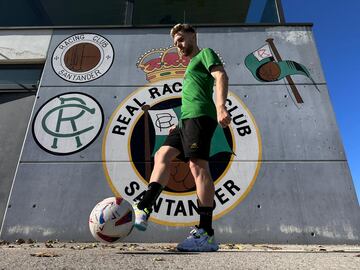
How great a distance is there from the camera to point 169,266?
1.58 metres

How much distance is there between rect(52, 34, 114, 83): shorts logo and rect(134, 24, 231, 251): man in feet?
7.54

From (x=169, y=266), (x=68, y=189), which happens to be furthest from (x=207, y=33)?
(x=169, y=266)

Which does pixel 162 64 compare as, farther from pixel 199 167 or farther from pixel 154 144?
pixel 199 167

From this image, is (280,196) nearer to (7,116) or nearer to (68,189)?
(68,189)

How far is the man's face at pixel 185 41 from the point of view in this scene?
2.72m

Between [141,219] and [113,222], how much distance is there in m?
0.21

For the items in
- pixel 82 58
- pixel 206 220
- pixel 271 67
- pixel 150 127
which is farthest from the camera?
pixel 82 58

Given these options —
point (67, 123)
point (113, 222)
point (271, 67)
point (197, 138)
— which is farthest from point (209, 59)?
point (67, 123)

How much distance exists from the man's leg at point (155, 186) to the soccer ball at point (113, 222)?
0.07m

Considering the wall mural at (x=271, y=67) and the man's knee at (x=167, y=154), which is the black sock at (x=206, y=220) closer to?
the man's knee at (x=167, y=154)

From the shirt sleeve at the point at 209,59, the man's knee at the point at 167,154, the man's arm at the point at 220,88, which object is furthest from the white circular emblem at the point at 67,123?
the man's arm at the point at 220,88

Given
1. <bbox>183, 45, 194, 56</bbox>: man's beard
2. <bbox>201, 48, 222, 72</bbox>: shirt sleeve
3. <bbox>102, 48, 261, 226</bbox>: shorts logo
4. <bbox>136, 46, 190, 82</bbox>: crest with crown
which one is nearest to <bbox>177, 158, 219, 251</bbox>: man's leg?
<bbox>201, 48, 222, 72</bbox>: shirt sleeve

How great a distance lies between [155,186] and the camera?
7.70 feet

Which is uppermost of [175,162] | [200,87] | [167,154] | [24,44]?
[24,44]
